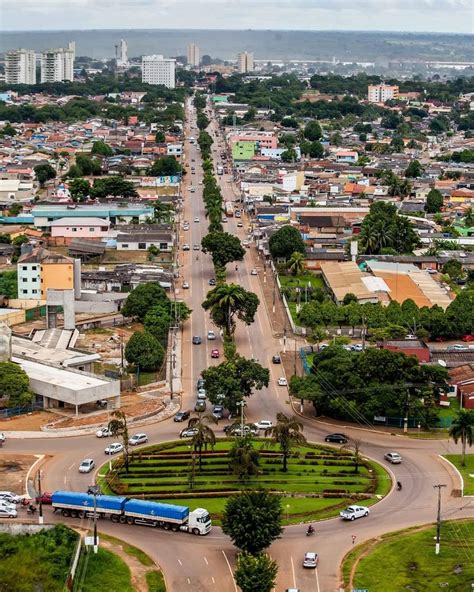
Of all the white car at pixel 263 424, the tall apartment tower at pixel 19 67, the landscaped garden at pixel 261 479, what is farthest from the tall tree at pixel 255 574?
the tall apartment tower at pixel 19 67

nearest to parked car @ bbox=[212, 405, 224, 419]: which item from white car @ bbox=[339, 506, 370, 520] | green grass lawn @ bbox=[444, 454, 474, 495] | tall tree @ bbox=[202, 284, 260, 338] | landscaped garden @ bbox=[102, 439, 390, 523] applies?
landscaped garden @ bbox=[102, 439, 390, 523]

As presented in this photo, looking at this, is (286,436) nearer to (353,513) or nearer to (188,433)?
(353,513)

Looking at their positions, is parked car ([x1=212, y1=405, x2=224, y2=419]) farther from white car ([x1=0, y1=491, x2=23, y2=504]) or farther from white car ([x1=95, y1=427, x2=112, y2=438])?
white car ([x1=0, y1=491, x2=23, y2=504])

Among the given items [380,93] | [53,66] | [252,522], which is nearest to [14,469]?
[252,522]

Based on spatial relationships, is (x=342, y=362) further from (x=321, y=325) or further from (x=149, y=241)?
(x=149, y=241)

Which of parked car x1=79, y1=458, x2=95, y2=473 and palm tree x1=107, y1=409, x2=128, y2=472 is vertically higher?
palm tree x1=107, y1=409, x2=128, y2=472

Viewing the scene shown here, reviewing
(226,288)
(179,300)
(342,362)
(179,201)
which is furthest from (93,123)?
(342,362)

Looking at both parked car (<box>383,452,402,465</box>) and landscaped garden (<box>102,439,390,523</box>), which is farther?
parked car (<box>383,452,402,465</box>)
